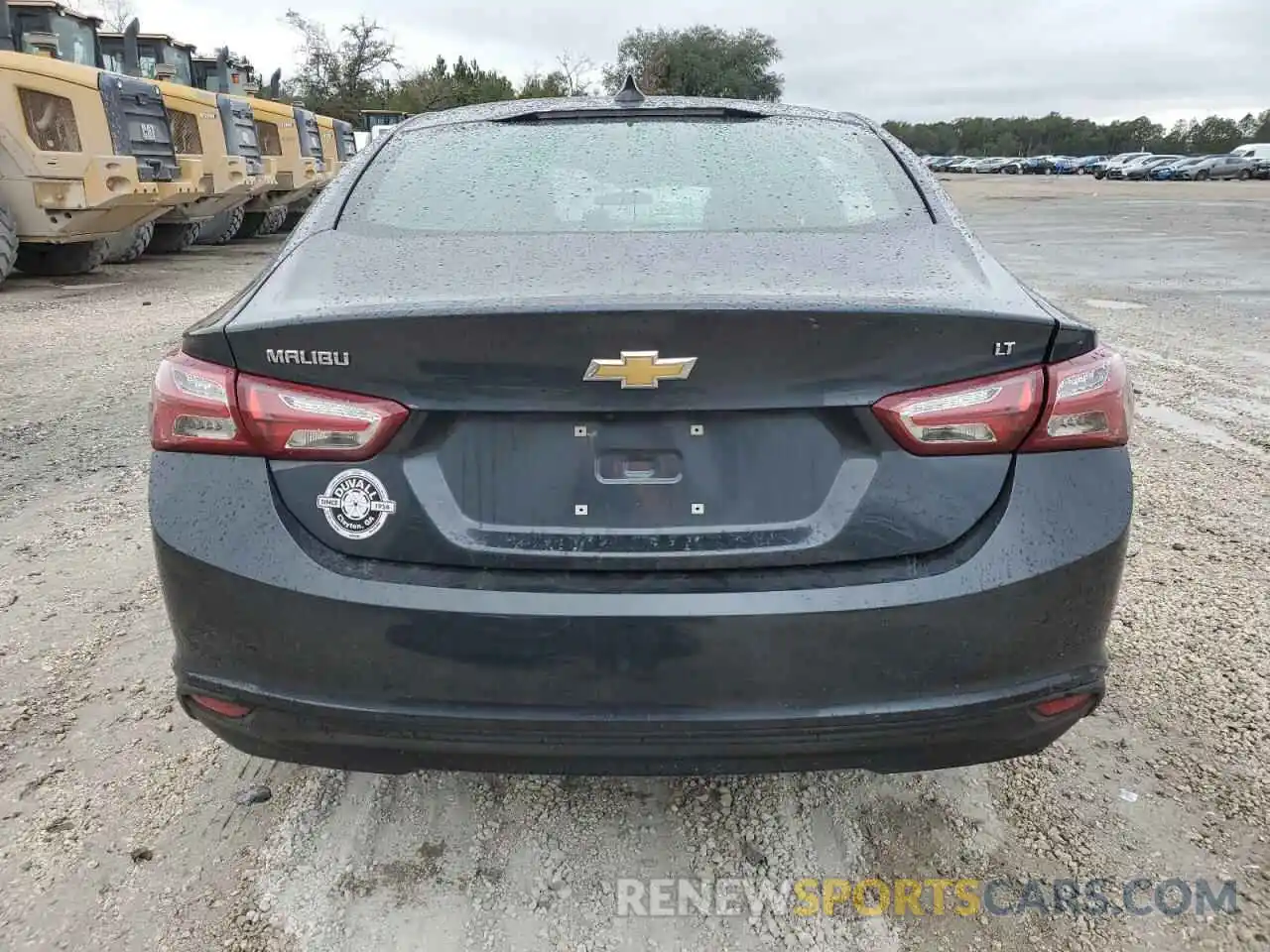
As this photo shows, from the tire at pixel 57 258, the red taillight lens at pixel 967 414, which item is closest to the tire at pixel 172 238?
the tire at pixel 57 258

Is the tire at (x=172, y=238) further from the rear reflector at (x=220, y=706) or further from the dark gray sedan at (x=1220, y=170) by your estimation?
the dark gray sedan at (x=1220, y=170)

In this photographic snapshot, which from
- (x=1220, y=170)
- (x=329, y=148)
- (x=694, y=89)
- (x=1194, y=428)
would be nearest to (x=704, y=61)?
(x=694, y=89)

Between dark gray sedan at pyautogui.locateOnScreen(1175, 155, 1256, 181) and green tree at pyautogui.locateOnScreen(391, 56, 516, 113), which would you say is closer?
green tree at pyautogui.locateOnScreen(391, 56, 516, 113)

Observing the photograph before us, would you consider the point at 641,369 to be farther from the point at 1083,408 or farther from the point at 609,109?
the point at 609,109

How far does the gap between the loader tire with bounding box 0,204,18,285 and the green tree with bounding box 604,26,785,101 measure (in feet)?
181

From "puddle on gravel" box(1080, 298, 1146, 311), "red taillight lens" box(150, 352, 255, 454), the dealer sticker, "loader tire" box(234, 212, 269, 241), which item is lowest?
"loader tire" box(234, 212, 269, 241)

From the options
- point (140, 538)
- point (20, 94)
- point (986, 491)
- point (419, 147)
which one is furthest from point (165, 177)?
point (986, 491)

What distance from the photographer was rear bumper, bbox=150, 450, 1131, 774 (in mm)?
1591

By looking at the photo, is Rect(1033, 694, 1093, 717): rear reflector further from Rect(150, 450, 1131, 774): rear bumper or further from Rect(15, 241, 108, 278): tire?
Rect(15, 241, 108, 278): tire

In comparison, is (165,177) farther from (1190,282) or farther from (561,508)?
(1190,282)

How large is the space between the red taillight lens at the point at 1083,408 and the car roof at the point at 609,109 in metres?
1.34

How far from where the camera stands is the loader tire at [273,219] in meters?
17.0

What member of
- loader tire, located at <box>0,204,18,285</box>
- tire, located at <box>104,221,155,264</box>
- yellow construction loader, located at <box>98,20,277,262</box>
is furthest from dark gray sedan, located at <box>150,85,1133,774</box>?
tire, located at <box>104,221,155,264</box>

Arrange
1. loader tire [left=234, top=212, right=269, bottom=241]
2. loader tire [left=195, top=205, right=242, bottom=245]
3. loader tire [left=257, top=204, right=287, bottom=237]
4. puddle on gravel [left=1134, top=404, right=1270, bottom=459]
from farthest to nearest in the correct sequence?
loader tire [left=234, top=212, right=269, bottom=241] → loader tire [left=257, top=204, right=287, bottom=237] → loader tire [left=195, top=205, right=242, bottom=245] → puddle on gravel [left=1134, top=404, right=1270, bottom=459]
